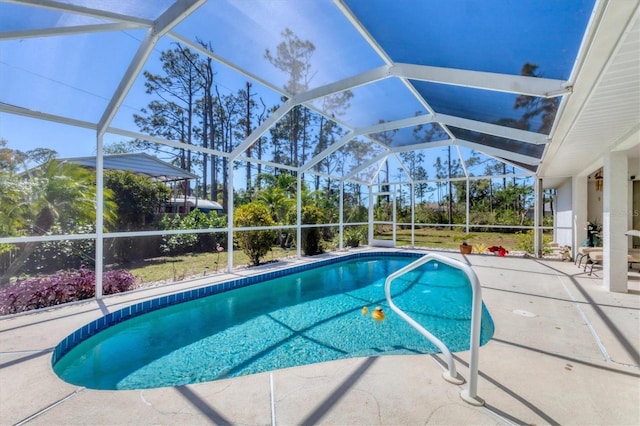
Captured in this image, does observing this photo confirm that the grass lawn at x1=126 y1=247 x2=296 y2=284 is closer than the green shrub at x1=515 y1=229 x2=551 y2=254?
Yes

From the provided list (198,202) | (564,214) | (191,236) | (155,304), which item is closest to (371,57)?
(155,304)

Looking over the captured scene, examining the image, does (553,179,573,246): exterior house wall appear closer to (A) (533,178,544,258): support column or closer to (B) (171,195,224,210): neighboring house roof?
(A) (533,178,544,258): support column

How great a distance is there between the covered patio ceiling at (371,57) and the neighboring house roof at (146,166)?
1064 mm

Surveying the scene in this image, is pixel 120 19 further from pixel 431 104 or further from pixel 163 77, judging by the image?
pixel 431 104

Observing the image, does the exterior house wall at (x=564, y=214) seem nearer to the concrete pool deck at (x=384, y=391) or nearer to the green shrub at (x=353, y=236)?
the green shrub at (x=353, y=236)

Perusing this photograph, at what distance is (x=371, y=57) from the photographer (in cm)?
529

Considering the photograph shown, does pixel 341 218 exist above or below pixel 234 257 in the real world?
above

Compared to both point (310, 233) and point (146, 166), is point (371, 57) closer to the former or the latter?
point (146, 166)

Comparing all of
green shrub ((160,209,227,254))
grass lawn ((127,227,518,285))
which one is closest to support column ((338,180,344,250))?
grass lawn ((127,227,518,285))

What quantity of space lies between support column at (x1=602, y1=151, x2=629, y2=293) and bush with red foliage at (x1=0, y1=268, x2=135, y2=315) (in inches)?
389

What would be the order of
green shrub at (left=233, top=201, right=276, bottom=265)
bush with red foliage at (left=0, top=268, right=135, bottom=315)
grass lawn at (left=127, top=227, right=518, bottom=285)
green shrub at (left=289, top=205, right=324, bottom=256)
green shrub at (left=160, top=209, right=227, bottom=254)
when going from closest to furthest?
1. bush with red foliage at (left=0, top=268, right=135, bottom=315)
2. grass lawn at (left=127, top=227, right=518, bottom=285)
3. green shrub at (left=233, top=201, right=276, bottom=265)
4. green shrub at (left=160, top=209, right=227, bottom=254)
5. green shrub at (left=289, top=205, right=324, bottom=256)

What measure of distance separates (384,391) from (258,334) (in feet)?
9.28

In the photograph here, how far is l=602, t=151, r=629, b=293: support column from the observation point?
5.77 m

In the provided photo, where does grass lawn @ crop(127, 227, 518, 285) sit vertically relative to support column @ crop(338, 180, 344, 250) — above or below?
below
